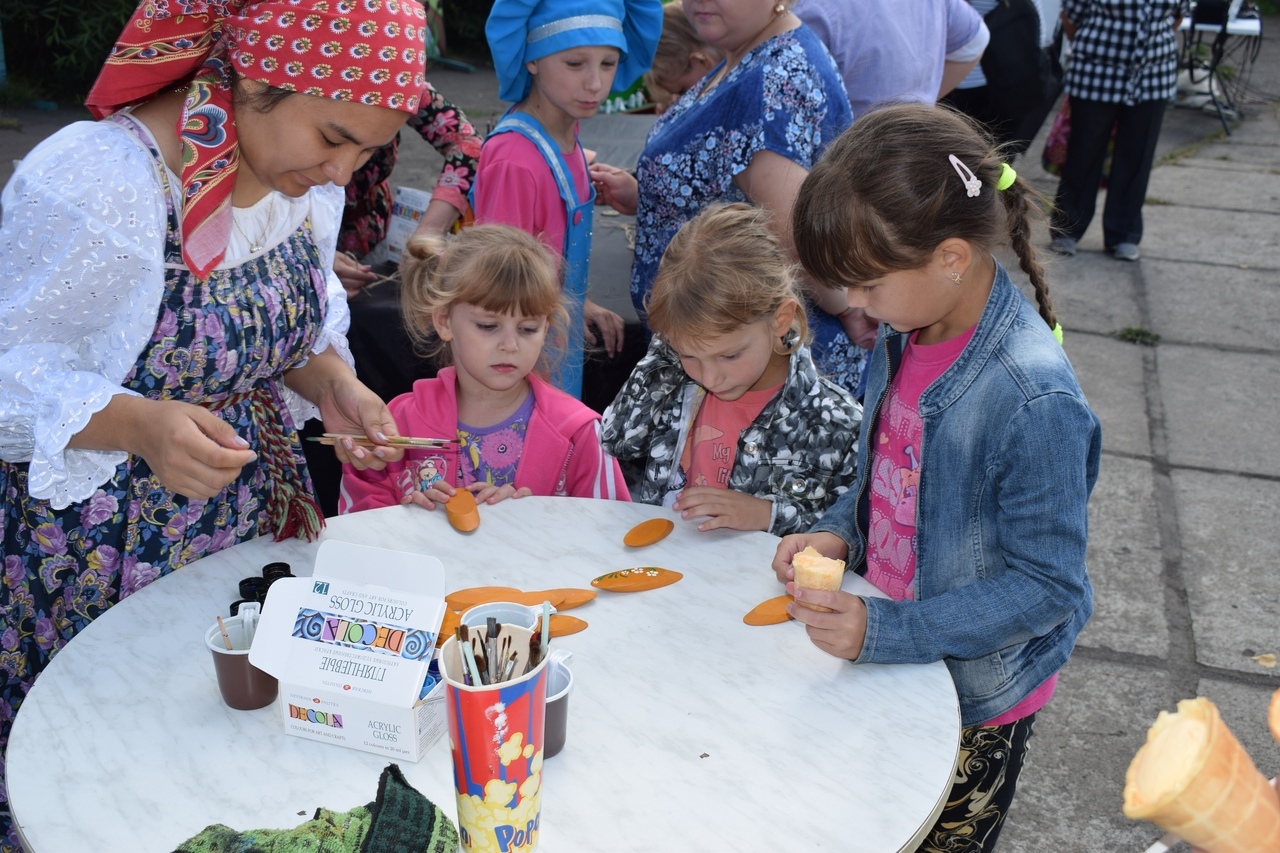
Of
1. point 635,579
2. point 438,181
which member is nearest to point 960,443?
point 635,579

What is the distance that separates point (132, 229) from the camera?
4.96 ft

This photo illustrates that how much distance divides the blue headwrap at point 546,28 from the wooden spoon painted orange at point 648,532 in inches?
57.1

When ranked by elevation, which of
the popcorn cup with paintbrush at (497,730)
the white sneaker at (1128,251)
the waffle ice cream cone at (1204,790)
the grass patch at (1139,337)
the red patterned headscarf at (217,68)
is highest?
the red patterned headscarf at (217,68)

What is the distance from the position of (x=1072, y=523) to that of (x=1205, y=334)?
492 cm

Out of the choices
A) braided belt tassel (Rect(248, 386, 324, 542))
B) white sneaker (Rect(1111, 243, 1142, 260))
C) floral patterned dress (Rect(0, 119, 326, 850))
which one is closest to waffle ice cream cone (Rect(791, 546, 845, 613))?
braided belt tassel (Rect(248, 386, 324, 542))

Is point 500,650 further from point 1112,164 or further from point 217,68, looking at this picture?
point 1112,164

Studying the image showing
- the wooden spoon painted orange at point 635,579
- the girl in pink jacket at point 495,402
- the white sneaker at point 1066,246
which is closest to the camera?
the wooden spoon painted orange at point 635,579

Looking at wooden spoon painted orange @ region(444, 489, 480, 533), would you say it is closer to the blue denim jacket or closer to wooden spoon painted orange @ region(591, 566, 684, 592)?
wooden spoon painted orange @ region(591, 566, 684, 592)

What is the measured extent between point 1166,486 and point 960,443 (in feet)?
10.1

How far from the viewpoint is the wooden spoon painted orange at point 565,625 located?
1.54 m

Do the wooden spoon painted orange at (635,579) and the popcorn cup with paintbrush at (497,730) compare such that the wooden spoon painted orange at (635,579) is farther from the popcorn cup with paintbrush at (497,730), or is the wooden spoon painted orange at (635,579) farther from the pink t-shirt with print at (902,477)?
the popcorn cup with paintbrush at (497,730)

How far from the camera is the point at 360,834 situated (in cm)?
119

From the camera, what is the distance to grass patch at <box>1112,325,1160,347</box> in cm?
556

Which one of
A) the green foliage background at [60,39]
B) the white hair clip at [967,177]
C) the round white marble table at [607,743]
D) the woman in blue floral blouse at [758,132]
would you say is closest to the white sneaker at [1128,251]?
the woman in blue floral blouse at [758,132]
